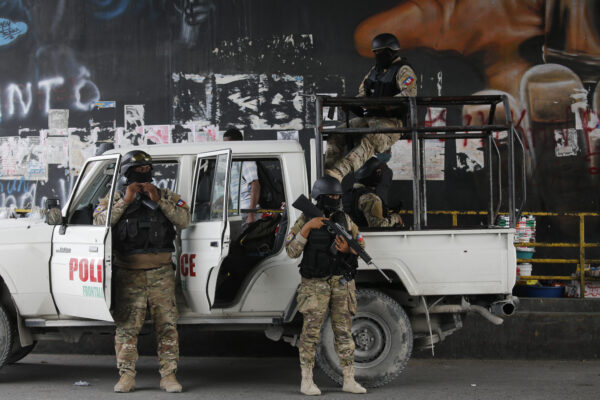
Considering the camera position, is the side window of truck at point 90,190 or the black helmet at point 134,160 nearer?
the black helmet at point 134,160

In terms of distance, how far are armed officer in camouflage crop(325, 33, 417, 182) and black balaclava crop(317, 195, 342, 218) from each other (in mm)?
680

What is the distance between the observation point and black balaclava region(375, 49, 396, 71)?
7449 mm

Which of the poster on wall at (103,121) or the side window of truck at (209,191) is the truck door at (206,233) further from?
the poster on wall at (103,121)

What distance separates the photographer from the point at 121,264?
6.43 m

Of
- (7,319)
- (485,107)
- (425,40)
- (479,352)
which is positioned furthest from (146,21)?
(479,352)

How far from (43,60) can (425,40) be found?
5.09m

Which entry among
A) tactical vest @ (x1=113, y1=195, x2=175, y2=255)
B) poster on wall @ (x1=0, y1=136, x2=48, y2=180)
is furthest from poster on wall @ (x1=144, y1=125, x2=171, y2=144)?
tactical vest @ (x1=113, y1=195, x2=175, y2=255)

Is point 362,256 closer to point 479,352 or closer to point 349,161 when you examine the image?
point 349,161

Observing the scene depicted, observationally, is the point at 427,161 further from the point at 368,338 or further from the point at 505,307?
the point at 368,338

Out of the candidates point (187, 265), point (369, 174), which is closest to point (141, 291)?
point (187, 265)

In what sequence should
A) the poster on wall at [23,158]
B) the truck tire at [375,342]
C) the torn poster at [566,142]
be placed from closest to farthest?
1. the truck tire at [375,342]
2. the torn poster at [566,142]
3. the poster on wall at [23,158]

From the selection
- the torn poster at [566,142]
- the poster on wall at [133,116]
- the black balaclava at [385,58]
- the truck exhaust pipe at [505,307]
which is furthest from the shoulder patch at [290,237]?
the torn poster at [566,142]

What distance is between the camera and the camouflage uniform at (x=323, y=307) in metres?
6.25

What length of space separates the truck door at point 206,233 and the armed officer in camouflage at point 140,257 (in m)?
0.15
